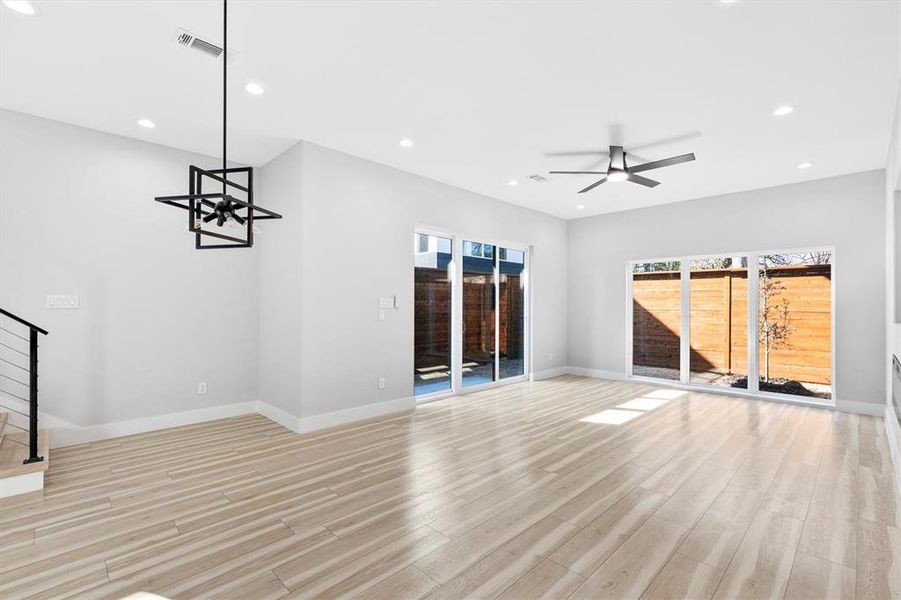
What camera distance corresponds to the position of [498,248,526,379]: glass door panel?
23.0 feet

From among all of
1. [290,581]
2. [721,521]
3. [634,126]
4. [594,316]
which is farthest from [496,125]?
[594,316]

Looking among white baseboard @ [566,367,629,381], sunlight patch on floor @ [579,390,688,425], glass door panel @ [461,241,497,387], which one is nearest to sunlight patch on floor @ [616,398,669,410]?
sunlight patch on floor @ [579,390,688,425]

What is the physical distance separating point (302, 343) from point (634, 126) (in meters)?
3.95

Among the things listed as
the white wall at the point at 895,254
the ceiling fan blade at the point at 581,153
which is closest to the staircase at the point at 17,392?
the ceiling fan blade at the point at 581,153

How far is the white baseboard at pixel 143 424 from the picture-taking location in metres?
3.98

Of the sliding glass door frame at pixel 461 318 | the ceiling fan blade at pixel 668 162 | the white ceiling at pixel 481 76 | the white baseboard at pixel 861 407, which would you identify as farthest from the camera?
the sliding glass door frame at pixel 461 318

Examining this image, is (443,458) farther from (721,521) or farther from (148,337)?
(148,337)

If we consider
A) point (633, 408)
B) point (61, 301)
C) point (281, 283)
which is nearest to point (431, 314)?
point (281, 283)

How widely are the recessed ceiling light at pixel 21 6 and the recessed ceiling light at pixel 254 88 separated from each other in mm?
1197

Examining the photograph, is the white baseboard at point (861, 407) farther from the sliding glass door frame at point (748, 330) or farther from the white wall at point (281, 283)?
the white wall at point (281, 283)

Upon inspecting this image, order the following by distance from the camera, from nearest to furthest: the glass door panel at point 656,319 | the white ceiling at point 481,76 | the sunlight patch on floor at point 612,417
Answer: the white ceiling at point 481,76 → the sunlight patch on floor at point 612,417 → the glass door panel at point 656,319

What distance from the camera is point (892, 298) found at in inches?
161

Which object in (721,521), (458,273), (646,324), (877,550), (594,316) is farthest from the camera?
(594,316)

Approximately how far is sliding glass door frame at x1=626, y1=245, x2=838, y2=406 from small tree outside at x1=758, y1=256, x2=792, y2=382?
7 cm
